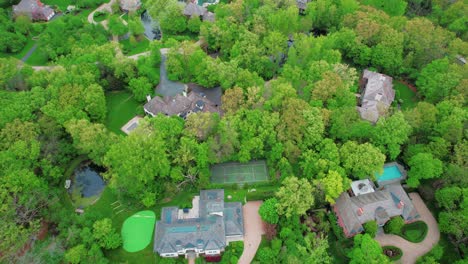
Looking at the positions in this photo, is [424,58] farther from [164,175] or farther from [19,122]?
[19,122]

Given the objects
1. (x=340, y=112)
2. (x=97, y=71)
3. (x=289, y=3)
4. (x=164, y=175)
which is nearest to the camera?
(x=164, y=175)

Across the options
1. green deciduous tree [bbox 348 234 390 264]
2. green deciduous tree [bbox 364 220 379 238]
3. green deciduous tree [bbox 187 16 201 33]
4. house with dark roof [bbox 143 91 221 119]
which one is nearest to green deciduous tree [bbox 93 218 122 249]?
house with dark roof [bbox 143 91 221 119]

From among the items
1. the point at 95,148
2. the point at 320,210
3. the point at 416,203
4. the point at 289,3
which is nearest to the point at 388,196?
the point at 416,203

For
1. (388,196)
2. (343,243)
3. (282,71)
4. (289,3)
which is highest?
(289,3)

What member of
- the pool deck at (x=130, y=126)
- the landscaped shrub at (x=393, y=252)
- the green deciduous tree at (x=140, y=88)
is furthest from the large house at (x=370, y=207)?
the green deciduous tree at (x=140, y=88)

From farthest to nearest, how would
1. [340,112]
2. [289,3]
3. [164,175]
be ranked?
1. [289,3]
2. [340,112]
3. [164,175]

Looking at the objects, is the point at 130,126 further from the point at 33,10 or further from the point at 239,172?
the point at 33,10

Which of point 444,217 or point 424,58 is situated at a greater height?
point 424,58

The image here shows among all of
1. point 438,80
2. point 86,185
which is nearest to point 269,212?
point 86,185
